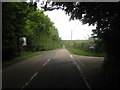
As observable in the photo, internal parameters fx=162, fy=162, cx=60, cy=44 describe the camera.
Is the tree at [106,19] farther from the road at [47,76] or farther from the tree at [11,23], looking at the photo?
the tree at [11,23]

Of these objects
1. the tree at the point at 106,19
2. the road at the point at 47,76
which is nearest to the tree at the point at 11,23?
the road at the point at 47,76

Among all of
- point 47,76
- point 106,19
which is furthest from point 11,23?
point 106,19

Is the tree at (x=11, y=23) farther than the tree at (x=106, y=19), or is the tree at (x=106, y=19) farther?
the tree at (x=11, y=23)

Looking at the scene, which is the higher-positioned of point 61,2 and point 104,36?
point 61,2

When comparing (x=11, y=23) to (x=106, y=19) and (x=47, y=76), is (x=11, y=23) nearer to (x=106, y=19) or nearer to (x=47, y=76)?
(x=47, y=76)

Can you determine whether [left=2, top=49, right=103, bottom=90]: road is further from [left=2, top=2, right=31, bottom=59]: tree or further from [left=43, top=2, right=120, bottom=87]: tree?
[left=2, top=2, right=31, bottom=59]: tree

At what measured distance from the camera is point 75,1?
8.94 metres

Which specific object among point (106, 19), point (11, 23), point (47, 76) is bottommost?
point (47, 76)

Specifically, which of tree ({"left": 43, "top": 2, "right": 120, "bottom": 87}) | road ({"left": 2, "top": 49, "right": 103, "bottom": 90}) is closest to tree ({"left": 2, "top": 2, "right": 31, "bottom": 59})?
road ({"left": 2, "top": 49, "right": 103, "bottom": 90})

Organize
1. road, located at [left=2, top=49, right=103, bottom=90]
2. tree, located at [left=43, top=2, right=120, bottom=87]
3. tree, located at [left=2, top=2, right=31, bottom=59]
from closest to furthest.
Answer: tree, located at [left=43, top=2, right=120, bottom=87]
road, located at [left=2, top=49, right=103, bottom=90]
tree, located at [left=2, top=2, right=31, bottom=59]

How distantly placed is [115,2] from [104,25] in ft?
6.63

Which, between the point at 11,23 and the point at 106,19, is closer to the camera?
the point at 106,19

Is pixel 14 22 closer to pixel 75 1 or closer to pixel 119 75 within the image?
pixel 75 1

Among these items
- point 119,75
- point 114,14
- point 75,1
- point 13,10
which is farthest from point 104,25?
point 13,10
